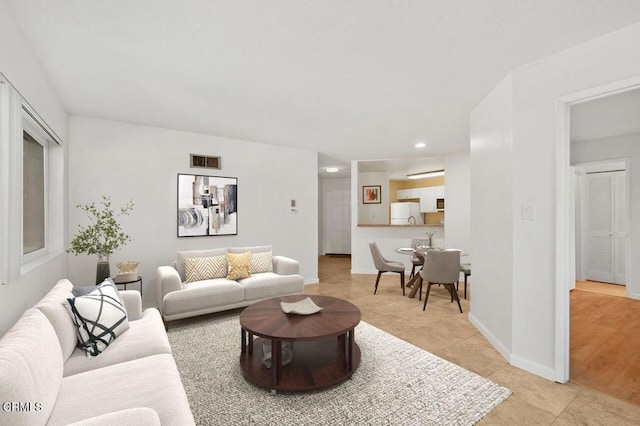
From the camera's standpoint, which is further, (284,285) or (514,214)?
(284,285)

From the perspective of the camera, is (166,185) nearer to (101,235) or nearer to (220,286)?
(101,235)

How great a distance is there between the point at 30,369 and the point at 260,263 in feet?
9.74

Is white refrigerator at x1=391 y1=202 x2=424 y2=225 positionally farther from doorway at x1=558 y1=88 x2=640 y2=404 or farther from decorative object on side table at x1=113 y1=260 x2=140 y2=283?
decorative object on side table at x1=113 y1=260 x2=140 y2=283

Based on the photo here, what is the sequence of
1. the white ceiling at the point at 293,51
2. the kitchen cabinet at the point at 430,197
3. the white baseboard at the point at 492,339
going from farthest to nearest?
1. the kitchen cabinet at the point at 430,197
2. the white baseboard at the point at 492,339
3. the white ceiling at the point at 293,51

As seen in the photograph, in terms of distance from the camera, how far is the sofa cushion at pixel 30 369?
1.01 meters

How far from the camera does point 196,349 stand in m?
2.75

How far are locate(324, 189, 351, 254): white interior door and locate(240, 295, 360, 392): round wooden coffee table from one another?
613 centimetres

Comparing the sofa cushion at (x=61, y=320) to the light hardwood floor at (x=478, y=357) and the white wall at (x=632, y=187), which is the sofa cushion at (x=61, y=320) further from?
the white wall at (x=632, y=187)

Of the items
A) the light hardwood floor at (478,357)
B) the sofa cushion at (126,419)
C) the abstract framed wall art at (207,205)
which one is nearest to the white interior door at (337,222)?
the light hardwood floor at (478,357)

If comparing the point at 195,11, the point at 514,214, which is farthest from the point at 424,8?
the point at 514,214

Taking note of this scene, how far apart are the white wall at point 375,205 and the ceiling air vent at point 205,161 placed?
420cm

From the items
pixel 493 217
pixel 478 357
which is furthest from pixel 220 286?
pixel 493 217

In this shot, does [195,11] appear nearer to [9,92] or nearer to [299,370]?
[9,92]

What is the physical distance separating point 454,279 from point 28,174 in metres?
4.68
